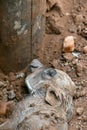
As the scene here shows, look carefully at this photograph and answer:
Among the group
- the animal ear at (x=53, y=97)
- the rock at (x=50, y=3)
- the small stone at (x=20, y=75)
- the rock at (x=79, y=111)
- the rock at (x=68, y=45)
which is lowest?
the rock at (x=79, y=111)

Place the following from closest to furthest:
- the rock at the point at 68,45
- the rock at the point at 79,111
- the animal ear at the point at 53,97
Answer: the animal ear at the point at 53,97 → the rock at the point at 79,111 → the rock at the point at 68,45

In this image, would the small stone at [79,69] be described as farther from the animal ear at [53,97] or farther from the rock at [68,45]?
the animal ear at [53,97]

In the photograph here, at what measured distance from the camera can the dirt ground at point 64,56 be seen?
2.73 metres

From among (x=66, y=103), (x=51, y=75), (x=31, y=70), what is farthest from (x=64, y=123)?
(x=31, y=70)

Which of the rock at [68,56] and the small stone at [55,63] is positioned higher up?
the rock at [68,56]

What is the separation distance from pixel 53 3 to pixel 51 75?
0.65 metres

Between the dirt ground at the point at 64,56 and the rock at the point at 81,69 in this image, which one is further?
the rock at the point at 81,69

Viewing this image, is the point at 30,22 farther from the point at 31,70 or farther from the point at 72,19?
the point at 72,19

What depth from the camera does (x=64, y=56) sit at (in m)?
3.01

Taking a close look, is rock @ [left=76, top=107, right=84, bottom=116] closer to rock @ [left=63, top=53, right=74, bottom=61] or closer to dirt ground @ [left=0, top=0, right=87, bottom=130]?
dirt ground @ [left=0, top=0, right=87, bottom=130]

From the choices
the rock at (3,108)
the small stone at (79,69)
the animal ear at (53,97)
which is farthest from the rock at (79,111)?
the rock at (3,108)

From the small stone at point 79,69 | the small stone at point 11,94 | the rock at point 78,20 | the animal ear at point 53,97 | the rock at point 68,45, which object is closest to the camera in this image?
the animal ear at point 53,97

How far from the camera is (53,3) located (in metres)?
3.14

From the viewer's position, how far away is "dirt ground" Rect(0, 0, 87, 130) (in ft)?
8.97
